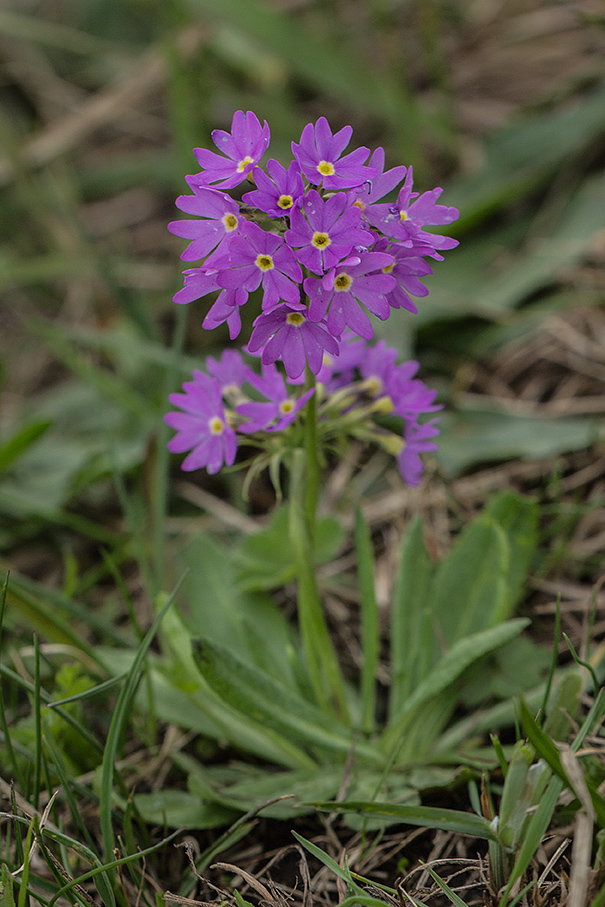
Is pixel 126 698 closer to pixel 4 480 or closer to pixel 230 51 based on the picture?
pixel 4 480

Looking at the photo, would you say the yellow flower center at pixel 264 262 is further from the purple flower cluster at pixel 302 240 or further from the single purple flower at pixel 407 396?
the single purple flower at pixel 407 396

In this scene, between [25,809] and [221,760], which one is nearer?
[25,809]

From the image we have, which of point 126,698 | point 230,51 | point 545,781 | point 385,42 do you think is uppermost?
point 230,51

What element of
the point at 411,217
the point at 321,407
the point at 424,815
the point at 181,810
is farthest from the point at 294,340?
the point at 181,810

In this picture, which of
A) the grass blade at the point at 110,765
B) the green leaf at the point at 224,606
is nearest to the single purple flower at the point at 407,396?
the grass blade at the point at 110,765

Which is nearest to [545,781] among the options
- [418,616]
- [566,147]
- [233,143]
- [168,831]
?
[418,616]

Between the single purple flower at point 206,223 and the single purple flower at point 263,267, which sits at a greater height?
the single purple flower at point 206,223

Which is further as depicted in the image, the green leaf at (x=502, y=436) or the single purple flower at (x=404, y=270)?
the green leaf at (x=502, y=436)

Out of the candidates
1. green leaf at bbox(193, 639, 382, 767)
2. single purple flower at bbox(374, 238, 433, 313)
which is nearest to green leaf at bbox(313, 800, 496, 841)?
green leaf at bbox(193, 639, 382, 767)

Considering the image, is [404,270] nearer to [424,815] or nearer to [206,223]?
[206,223]
